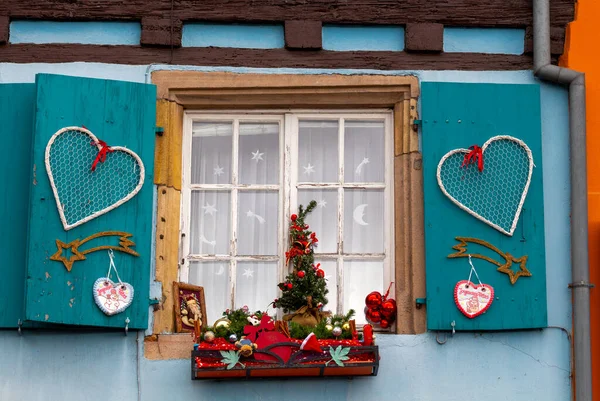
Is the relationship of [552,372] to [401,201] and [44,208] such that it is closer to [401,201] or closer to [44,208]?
[401,201]

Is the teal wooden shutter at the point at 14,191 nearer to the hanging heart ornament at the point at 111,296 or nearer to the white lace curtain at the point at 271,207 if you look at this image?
the hanging heart ornament at the point at 111,296

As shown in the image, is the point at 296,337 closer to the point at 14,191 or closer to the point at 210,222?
the point at 210,222

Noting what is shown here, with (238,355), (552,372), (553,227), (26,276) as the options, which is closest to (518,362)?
(552,372)

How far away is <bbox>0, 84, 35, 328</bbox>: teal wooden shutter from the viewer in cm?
796

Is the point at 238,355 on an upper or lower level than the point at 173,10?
lower

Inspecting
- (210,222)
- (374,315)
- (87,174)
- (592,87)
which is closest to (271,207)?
(210,222)

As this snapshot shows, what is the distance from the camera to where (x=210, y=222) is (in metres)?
8.45

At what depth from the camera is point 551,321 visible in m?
8.03

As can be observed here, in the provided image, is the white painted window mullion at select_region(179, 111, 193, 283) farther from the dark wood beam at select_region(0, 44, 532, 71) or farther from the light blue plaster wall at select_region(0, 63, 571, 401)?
the light blue plaster wall at select_region(0, 63, 571, 401)

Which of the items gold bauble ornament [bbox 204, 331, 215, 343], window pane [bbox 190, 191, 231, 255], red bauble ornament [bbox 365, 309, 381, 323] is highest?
window pane [bbox 190, 191, 231, 255]

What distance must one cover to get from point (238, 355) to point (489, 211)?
157 cm

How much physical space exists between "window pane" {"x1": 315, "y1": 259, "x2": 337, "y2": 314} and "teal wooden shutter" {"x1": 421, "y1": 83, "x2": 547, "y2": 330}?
581 mm

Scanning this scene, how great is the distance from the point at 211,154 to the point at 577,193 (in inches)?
81.1

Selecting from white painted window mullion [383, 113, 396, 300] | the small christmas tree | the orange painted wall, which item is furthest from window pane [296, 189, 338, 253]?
the orange painted wall
